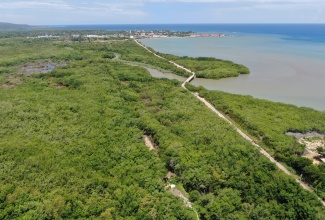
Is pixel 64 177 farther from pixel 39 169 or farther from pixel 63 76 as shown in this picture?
pixel 63 76

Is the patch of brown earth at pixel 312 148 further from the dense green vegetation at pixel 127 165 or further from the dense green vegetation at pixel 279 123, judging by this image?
the dense green vegetation at pixel 127 165

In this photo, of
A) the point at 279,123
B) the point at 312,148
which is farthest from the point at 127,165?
the point at 279,123

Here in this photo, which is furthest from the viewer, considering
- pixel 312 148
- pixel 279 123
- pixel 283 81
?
pixel 283 81

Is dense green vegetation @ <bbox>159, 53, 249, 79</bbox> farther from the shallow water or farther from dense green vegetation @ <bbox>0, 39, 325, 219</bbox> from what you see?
dense green vegetation @ <bbox>0, 39, 325, 219</bbox>

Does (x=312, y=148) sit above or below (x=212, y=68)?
below

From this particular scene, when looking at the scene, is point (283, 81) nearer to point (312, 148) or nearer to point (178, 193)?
point (312, 148)

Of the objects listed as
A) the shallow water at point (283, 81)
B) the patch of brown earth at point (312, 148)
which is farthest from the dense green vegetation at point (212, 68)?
the patch of brown earth at point (312, 148)
